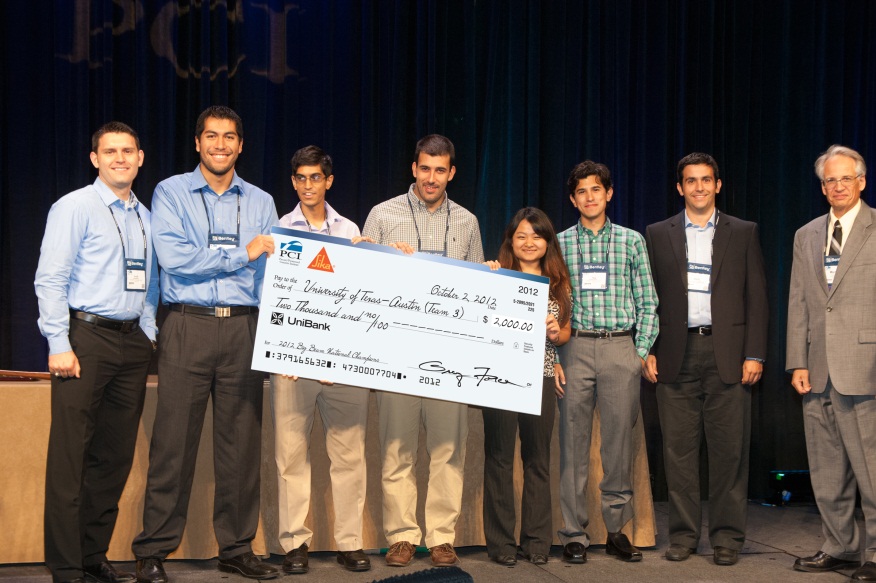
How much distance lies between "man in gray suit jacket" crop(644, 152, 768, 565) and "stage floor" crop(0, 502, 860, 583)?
5.5 inches

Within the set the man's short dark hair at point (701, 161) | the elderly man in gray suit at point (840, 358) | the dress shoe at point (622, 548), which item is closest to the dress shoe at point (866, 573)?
the elderly man in gray suit at point (840, 358)

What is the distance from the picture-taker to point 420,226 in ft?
13.0

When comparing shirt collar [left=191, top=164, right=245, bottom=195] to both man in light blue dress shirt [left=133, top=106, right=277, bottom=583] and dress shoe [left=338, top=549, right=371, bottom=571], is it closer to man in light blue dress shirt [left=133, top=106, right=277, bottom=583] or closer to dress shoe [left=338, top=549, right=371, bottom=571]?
man in light blue dress shirt [left=133, top=106, right=277, bottom=583]

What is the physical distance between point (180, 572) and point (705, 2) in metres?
5.01

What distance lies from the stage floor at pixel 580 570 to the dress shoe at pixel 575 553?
0.04 m

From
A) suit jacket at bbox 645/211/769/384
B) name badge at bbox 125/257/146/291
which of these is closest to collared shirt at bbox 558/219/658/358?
suit jacket at bbox 645/211/769/384

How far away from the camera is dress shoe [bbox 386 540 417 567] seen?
379 centimetres

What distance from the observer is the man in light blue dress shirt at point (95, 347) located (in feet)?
10.7

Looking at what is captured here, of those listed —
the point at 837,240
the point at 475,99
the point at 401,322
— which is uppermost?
the point at 475,99

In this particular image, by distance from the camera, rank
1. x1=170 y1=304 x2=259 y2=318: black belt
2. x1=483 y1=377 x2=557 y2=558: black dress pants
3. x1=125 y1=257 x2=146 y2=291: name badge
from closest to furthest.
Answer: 1. x1=125 y1=257 x2=146 y2=291: name badge
2. x1=170 y1=304 x2=259 y2=318: black belt
3. x1=483 y1=377 x2=557 y2=558: black dress pants

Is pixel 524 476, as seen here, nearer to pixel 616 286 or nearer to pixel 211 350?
pixel 616 286

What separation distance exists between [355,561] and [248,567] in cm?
48

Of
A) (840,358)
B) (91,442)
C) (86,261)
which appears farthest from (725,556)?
(86,261)

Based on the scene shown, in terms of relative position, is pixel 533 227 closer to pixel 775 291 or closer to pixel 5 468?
pixel 5 468
